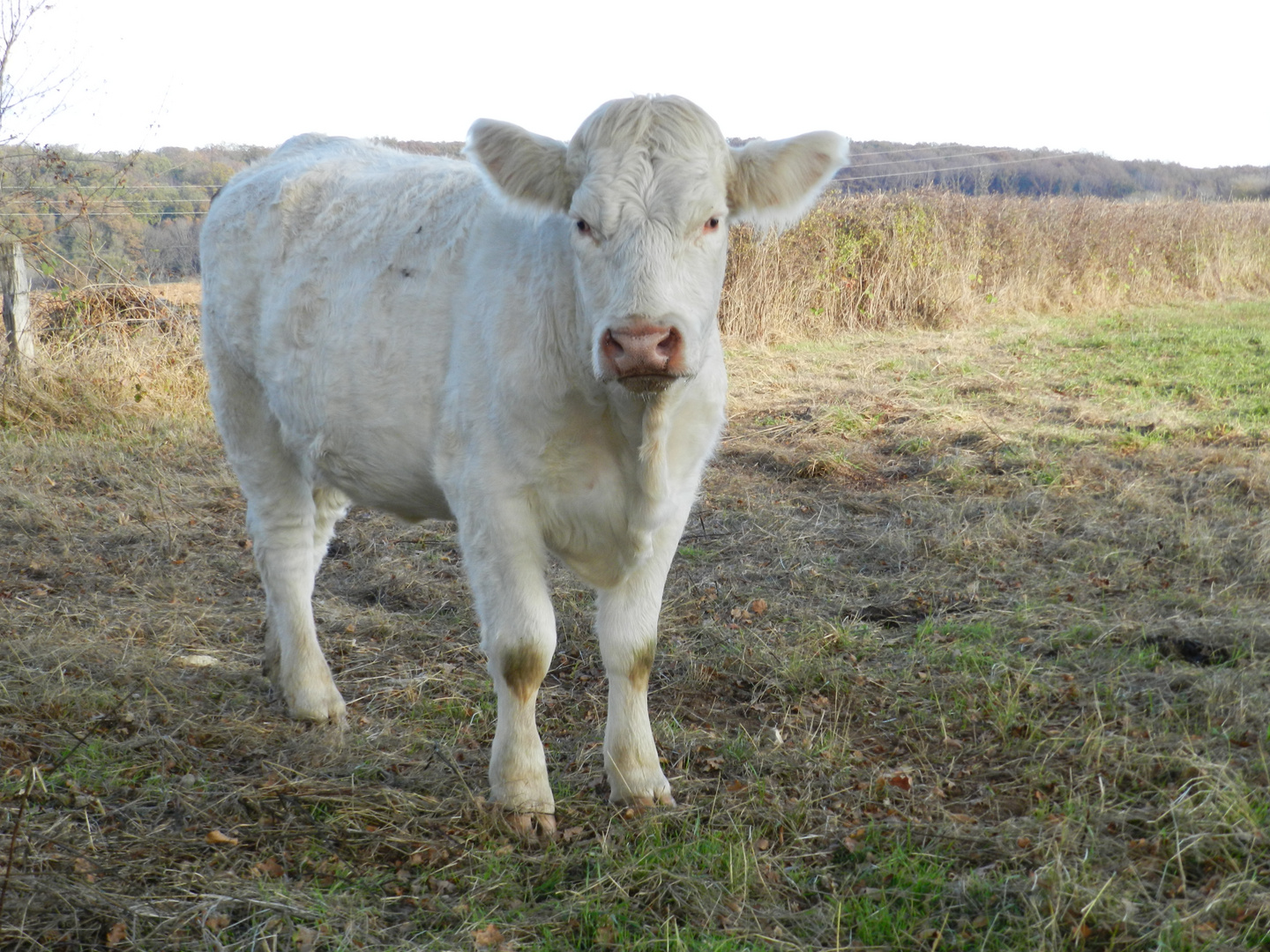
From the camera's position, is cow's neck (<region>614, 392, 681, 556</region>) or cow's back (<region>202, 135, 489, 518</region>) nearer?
cow's neck (<region>614, 392, 681, 556</region>)

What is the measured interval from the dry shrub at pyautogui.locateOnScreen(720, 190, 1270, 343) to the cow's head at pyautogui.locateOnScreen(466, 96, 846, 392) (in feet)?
28.3

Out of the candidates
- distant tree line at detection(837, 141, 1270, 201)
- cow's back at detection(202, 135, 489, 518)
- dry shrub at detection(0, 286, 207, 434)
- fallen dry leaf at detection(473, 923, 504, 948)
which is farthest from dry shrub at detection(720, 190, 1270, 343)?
distant tree line at detection(837, 141, 1270, 201)

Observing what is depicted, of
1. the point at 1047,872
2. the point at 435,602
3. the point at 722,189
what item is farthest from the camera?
the point at 435,602

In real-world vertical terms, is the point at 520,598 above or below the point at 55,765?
above

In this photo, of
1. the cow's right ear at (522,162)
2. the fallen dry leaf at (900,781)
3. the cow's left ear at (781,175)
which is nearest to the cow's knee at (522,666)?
the fallen dry leaf at (900,781)

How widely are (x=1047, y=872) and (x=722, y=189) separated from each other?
1930 mm

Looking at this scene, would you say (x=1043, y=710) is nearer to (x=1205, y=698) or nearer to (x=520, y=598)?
(x=1205, y=698)

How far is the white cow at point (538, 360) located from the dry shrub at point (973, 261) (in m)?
8.53

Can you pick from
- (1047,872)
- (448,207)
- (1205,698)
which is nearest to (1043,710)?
(1205,698)

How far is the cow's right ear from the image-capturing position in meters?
2.87

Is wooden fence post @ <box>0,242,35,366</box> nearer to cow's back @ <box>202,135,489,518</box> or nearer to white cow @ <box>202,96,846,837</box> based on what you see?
cow's back @ <box>202,135,489,518</box>

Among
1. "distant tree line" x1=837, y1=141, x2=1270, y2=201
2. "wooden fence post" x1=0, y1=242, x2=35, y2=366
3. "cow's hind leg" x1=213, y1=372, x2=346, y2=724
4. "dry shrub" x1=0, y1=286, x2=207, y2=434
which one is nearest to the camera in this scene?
"cow's hind leg" x1=213, y1=372, x2=346, y2=724

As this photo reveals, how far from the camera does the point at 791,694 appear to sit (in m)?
3.73

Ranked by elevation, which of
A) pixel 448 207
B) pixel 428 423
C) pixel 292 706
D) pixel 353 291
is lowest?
pixel 292 706
